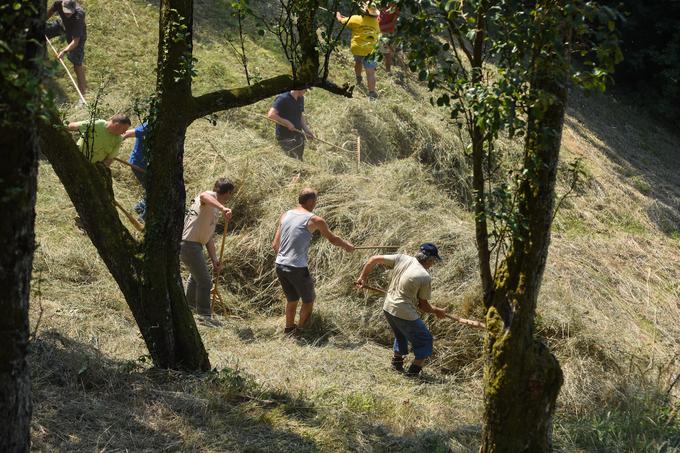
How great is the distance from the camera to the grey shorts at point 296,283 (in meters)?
8.70

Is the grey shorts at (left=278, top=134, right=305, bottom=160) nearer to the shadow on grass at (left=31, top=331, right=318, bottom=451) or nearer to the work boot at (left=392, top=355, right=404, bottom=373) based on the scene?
the work boot at (left=392, top=355, right=404, bottom=373)

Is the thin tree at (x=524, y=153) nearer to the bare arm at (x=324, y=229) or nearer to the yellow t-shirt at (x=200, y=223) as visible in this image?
the bare arm at (x=324, y=229)

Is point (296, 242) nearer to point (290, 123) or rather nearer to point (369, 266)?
point (369, 266)

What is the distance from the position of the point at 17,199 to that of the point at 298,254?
15.5 ft

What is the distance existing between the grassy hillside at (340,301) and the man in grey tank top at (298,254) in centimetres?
28

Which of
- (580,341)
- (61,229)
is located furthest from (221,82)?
(580,341)

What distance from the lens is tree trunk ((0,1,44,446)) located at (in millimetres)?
3940

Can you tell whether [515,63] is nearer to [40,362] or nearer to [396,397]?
[396,397]

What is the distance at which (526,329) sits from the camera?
509 centimetres

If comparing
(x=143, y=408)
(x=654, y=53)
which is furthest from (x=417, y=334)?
(x=654, y=53)

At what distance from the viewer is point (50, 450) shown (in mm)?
5352

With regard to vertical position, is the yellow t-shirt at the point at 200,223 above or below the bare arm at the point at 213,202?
below

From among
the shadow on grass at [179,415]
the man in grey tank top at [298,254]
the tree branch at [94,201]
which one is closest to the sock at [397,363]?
the man in grey tank top at [298,254]

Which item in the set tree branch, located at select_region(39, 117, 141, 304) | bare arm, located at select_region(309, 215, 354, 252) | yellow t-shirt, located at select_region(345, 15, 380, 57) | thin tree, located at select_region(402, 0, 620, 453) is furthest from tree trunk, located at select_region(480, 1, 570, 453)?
yellow t-shirt, located at select_region(345, 15, 380, 57)
